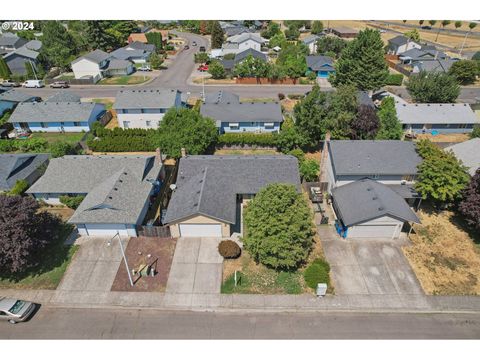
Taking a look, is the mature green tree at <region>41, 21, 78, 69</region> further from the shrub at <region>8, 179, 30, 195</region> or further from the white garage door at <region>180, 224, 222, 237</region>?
the white garage door at <region>180, 224, 222, 237</region>

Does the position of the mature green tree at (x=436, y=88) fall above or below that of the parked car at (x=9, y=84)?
above

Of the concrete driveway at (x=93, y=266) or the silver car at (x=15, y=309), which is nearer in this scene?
the silver car at (x=15, y=309)

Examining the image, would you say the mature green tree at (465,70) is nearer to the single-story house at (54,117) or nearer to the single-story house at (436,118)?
the single-story house at (436,118)

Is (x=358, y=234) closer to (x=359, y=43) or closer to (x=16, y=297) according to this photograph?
(x=16, y=297)

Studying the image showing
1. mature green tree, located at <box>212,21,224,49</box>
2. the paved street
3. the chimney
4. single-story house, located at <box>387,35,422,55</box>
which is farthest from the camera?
mature green tree, located at <box>212,21,224,49</box>

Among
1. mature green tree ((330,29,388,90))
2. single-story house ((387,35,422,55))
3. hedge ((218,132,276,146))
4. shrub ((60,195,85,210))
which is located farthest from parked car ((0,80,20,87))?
single-story house ((387,35,422,55))

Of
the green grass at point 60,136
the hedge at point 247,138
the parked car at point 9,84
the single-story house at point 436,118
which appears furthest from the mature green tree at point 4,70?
the single-story house at point 436,118
